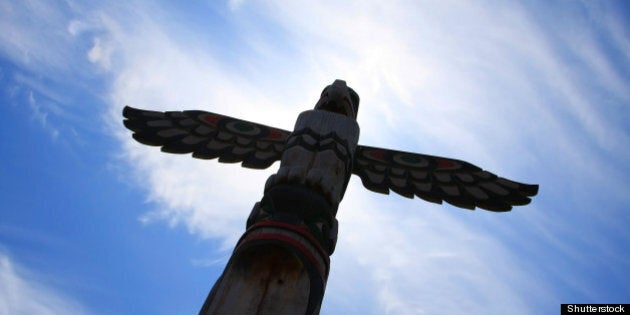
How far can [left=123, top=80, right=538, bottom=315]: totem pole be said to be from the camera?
3.17 m

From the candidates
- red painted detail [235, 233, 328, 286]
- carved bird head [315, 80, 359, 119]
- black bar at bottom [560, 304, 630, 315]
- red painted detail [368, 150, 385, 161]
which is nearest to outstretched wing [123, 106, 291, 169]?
carved bird head [315, 80, 359, 119]

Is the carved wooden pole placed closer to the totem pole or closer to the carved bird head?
the totem pole

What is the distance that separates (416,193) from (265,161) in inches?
61.4

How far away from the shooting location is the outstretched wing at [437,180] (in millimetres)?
4883

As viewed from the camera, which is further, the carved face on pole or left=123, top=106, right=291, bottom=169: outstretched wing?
left=123, top=106, right=291, bottom=169: outstretched wing

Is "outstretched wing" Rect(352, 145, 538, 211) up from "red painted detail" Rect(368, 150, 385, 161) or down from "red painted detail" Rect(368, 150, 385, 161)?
down

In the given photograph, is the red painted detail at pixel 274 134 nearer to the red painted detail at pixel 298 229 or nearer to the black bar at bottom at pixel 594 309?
the red painted detail at pixel 298 229

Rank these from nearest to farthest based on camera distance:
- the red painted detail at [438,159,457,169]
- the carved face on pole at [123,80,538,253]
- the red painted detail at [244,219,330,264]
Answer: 1. the red painted detail at [244,219,330,264]
2. the carved face on pole at [123,80,538,253]
3. the red painted detail at [438,159,457,169]

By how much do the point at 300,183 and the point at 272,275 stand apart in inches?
33.3

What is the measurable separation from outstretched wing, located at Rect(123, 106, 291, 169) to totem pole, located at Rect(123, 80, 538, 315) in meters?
0.01

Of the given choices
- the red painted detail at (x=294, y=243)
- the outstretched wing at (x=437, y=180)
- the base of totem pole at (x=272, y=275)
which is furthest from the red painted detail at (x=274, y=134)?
the red painted detail at (x=294, y=243)

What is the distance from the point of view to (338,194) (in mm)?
4172

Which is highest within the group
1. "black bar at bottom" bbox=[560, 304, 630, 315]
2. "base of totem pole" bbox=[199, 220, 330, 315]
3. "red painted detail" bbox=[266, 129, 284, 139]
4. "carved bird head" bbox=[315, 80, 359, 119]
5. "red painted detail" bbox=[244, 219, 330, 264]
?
"carved bird head" bbox=[315, 80, 359, 119]

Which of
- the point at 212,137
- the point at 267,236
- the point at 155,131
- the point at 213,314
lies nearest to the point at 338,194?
the point at 267,236
